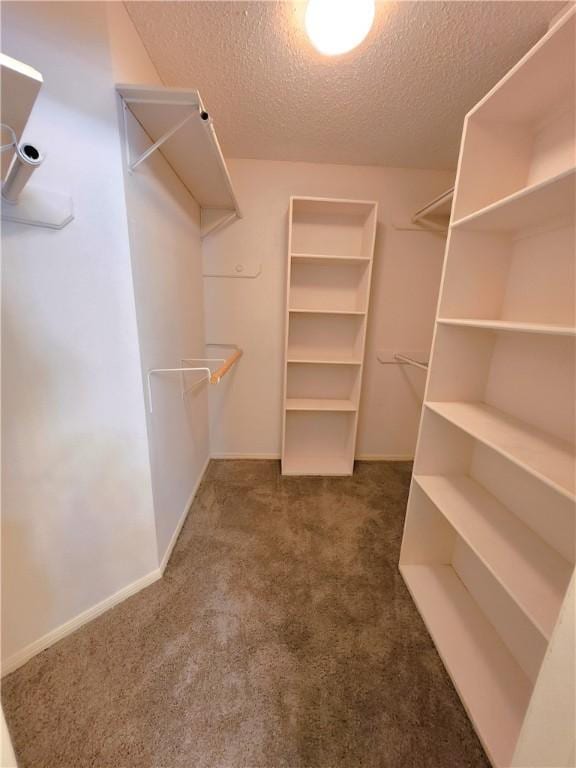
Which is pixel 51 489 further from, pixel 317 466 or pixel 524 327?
pixel 317 466

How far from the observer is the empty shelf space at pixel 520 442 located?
0.79 m

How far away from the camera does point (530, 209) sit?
94cm

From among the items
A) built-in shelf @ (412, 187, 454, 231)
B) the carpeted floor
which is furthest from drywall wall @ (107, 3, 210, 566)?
built-in shelf @ (412, 187, 454, 231)

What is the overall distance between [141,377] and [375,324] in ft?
6.39

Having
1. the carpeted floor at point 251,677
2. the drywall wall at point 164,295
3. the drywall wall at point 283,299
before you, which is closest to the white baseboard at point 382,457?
the drywall wall at point 283,299

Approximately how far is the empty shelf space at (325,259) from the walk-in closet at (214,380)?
59 centimetres

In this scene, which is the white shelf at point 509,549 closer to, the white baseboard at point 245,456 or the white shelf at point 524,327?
the white shelf at point 524,327

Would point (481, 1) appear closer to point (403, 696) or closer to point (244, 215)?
point (244, 215)

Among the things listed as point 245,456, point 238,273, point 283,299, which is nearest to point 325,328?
point 283,299

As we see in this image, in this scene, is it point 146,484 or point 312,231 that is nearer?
point 146,484

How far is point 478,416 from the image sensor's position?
1.20 meters

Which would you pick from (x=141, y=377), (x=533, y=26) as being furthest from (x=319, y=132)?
(x=141, y=377)

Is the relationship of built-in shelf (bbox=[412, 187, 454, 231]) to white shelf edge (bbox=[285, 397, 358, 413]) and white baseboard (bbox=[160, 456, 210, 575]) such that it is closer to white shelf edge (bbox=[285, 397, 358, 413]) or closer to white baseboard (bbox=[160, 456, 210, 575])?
white shelf edge (bbox=[285, 397, 358, 413])

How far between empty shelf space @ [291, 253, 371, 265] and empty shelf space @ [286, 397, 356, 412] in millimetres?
1139
